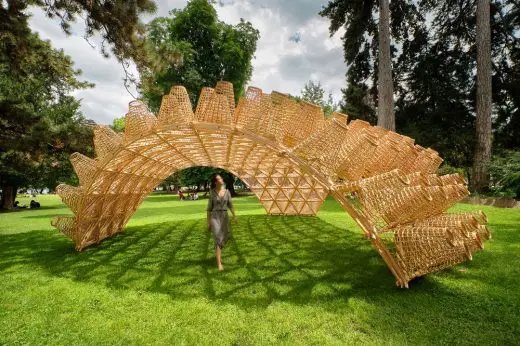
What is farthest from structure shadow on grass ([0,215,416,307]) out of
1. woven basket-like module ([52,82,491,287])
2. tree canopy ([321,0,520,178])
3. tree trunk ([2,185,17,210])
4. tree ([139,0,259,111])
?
tree trunk ([2,185,17,210])

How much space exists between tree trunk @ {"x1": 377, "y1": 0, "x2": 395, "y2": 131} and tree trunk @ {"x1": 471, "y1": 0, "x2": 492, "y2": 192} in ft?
14.6

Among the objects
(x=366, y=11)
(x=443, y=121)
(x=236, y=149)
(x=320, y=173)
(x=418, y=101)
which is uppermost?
(x=366, y=11)

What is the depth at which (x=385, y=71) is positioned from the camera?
54.1 feet

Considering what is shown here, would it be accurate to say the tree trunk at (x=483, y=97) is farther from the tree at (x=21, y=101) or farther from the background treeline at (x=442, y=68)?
the tree at (x=21, y=101)

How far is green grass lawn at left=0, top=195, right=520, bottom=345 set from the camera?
358 centimetres

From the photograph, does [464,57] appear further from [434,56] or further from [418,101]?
[418,101]

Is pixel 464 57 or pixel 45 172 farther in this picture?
pixel 45 172

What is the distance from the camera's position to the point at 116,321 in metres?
4.04

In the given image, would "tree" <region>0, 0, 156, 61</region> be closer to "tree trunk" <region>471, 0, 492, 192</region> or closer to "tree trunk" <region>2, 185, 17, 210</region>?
"tree trunk" <region>471, 0, 492, 192</region>

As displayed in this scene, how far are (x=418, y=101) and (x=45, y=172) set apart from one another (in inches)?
1239

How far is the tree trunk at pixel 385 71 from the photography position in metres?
16.2

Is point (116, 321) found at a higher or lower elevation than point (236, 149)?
lower

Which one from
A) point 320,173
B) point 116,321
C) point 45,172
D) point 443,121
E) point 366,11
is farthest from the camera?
point 45,172

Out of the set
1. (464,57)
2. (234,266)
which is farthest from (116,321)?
(464,57)
